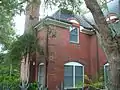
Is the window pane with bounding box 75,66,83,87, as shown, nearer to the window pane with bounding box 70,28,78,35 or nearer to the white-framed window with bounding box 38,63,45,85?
the white-framed window with bounding box 38,63,45,85

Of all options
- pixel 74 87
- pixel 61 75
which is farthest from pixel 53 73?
pixel 74 87

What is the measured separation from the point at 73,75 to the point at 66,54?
1793 mm

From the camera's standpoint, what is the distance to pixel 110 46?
597 centimetres

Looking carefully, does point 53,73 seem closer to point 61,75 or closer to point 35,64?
point 61,75

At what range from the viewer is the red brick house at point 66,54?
656 inches

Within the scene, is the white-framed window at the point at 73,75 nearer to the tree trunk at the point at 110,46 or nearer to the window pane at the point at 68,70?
the window pane at the point at 68,70

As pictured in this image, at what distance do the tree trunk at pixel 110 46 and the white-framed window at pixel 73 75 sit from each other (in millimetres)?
11197

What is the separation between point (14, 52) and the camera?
15773 millimetres

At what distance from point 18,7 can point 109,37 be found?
6.06 m

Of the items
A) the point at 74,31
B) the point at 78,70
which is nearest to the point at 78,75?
the point at 78,70

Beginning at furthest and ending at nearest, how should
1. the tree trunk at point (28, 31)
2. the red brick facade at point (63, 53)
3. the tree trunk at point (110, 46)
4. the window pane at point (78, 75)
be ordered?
the window pane at point (78, 75), the red brick facade at point (63, 53), the tree trunk at point (28, 31), the tree trunk at point (110, 46)

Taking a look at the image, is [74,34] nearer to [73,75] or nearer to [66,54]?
[66,54]

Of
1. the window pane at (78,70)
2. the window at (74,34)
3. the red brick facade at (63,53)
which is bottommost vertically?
the window pane at (78,70)

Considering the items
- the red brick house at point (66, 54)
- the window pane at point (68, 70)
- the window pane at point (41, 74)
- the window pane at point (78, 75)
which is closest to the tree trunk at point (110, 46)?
the red brick house at point (66, 54)
